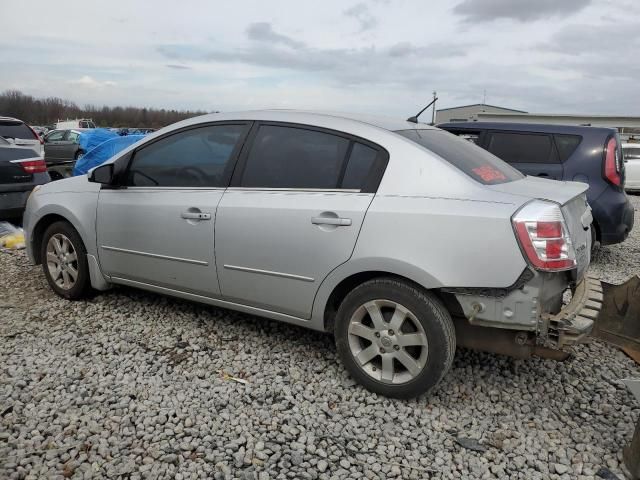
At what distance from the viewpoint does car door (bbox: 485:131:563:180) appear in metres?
5.93

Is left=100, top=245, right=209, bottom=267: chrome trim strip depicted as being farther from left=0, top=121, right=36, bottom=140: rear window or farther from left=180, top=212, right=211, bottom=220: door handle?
left=0, top=121, right=36, bottom=140: rear window

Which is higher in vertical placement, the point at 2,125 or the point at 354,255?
the point at 2,125

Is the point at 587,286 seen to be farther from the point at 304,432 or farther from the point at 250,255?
the point at 250,255

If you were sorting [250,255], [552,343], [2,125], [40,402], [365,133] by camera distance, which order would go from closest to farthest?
1. [552,343]
2. [40,402]
3. [365,133]
4. [250,255]
5. [2,125]

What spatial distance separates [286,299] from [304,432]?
864 mm

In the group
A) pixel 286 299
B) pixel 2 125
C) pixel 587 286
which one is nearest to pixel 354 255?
pixel 286 299

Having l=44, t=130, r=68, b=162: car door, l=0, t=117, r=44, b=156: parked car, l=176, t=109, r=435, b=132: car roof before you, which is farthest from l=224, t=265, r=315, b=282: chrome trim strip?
l=44, t=130, r=68, b=162: car door

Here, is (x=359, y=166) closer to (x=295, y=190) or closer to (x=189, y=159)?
(x=295, y=190)

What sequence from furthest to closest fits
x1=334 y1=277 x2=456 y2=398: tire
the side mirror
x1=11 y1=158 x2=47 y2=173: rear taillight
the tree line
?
the tree line → x1=11 y1=158 x2=47 y2=173: rear taillight → the side mirror → x1=334 y1=277 x2=456 y2=398: tire

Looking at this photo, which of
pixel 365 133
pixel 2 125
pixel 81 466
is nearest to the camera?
pixel 81 466

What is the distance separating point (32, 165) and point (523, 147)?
6.31 m

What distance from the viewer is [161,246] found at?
3.79 metres

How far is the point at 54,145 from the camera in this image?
22219 mm

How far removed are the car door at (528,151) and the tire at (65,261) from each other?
182 inches
